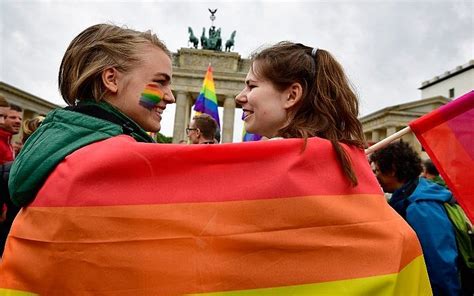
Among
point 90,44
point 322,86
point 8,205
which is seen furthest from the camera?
point 8,205

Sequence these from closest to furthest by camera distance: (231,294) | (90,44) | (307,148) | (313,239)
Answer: (231,294)
(313,239)
(307,148)
(90,44)

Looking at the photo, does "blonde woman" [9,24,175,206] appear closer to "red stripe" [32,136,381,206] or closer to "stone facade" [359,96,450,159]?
"red stripe" [32,136,381,206]

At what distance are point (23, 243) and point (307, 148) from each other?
3.70ft

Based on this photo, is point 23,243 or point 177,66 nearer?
point 23,243

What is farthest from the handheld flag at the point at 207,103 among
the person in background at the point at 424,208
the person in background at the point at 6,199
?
the person in background at the point at 424,208

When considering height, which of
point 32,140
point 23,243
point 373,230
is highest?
point 32,140

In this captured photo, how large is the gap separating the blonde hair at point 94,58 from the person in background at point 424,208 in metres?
2.73

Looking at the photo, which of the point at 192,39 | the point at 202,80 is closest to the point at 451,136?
the point at 202,80

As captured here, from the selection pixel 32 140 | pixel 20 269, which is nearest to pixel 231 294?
pixel 20 269

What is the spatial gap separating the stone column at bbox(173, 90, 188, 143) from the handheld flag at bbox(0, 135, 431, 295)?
43.6 m

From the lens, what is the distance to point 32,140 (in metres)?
1.69

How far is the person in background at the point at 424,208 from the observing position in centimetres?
333

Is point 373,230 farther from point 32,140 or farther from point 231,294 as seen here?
point 32,140

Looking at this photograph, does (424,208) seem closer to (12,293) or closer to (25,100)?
(12,293)
